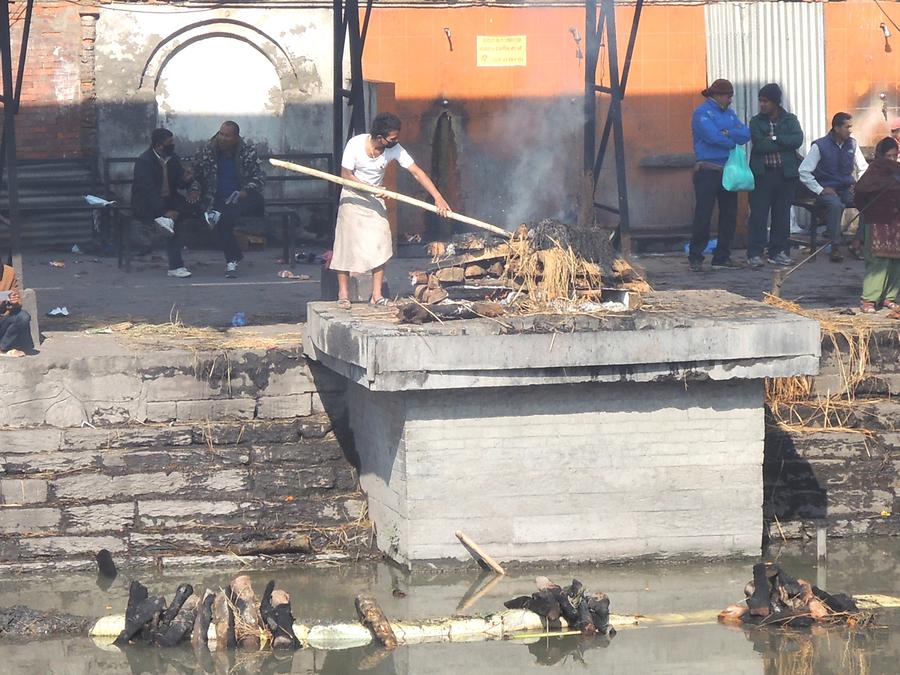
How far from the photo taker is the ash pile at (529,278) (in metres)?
9.02

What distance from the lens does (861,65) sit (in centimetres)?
1645

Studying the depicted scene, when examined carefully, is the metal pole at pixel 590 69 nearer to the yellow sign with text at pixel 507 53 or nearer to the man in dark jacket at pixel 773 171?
the man in dark jacket at pixel 773 171

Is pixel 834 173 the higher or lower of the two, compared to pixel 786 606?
higher

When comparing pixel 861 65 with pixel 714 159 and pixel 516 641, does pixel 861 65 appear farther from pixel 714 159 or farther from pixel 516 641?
pixel 516 641

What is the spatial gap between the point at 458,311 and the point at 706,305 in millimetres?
1699

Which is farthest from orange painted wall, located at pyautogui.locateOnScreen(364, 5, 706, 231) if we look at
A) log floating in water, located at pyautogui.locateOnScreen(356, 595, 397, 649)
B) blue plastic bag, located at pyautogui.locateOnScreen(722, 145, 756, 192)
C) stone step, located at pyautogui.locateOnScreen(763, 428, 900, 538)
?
log floating in water, located at pyautogui.locateOnScreen(356, 595, 397, 649)

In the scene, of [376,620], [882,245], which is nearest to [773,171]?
[882,245]

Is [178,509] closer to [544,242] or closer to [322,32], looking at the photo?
[544,242]

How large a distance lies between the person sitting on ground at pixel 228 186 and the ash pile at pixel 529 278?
4412 mm

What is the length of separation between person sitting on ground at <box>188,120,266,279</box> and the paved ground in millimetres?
387

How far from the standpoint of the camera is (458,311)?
8.90 m

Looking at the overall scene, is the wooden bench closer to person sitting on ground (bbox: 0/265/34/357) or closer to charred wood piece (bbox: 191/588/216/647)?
person sitting on ground (bbox: 0/265/34/357)

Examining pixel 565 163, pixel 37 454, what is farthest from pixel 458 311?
pixel 565 163

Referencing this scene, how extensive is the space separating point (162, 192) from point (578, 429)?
603 cm
